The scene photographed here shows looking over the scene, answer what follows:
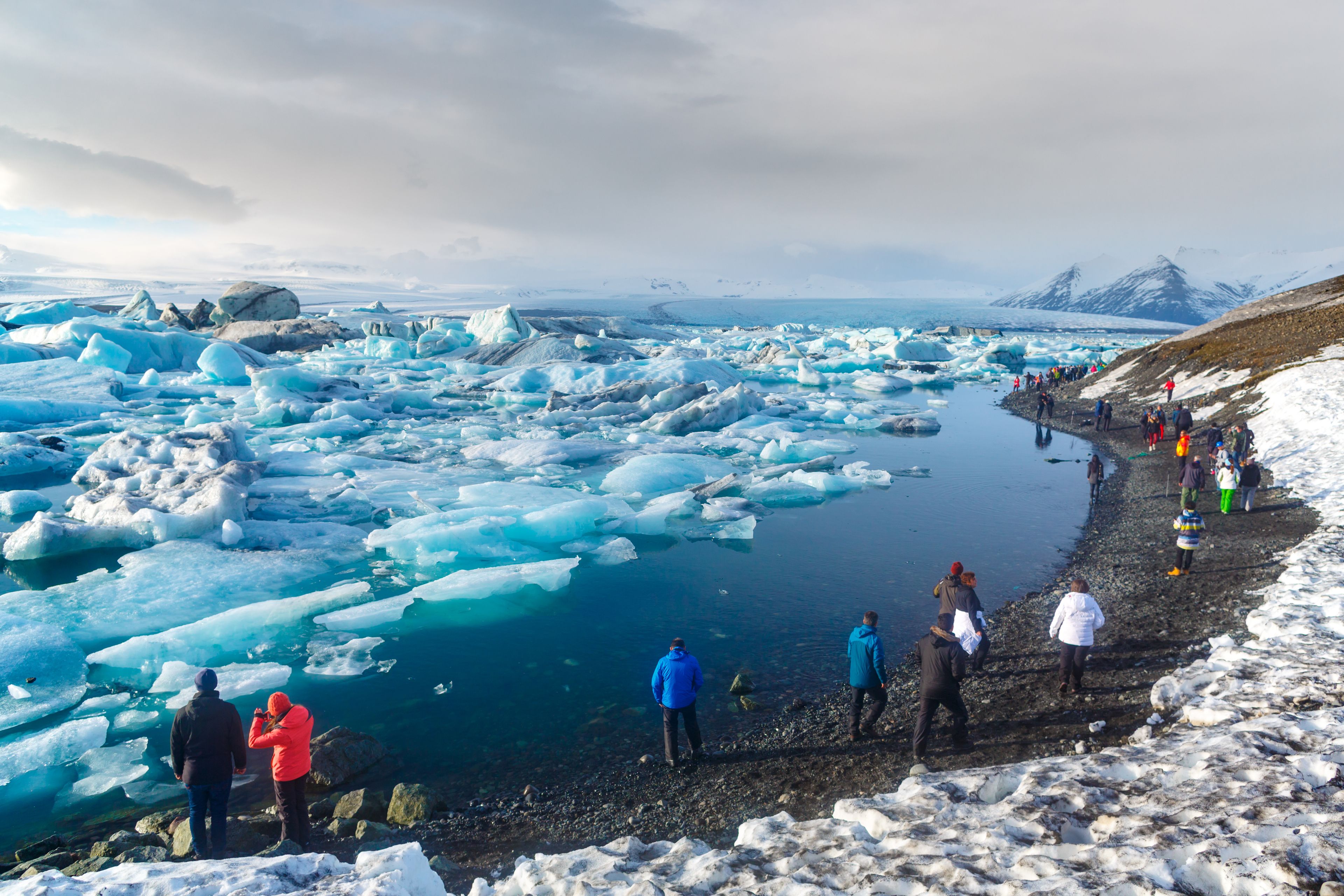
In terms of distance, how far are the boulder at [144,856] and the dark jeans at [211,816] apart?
10.1 inches

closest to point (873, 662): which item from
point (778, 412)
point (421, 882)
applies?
point (421, 882)

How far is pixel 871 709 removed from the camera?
7938mm

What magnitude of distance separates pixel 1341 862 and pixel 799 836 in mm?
2940

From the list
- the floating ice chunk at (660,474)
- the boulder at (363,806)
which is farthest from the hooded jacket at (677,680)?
the floating ice chunk at (660,474)

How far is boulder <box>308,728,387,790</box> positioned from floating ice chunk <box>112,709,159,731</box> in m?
2.35

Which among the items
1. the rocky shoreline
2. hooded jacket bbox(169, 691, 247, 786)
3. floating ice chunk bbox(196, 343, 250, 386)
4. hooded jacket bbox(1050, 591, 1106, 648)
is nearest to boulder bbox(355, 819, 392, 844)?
the rocky shoreline

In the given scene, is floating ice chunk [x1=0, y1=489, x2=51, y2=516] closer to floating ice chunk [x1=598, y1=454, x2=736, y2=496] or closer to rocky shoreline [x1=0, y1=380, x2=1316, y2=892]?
floating ice chunk [x1=598, y1=454, x2=736, y2=496]

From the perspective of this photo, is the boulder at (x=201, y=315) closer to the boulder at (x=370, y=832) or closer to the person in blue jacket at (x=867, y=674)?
the boulder at (x=370, y=832)

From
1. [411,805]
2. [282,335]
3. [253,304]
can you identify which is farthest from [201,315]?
[411,805]

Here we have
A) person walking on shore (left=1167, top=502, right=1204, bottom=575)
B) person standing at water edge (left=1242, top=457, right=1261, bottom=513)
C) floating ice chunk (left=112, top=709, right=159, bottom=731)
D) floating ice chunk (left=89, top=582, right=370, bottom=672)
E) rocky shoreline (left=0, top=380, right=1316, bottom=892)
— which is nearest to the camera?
rocky shoreline (left=0, top=380, right=1316, bottom=892)

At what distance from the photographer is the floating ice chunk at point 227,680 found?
9.02 meters

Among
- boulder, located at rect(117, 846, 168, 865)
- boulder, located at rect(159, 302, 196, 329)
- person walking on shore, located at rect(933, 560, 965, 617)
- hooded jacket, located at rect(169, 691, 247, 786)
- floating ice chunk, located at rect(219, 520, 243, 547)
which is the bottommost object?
boulder, located at rect(117, 846, 168, 865)

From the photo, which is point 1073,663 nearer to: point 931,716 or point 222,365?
point 931,716

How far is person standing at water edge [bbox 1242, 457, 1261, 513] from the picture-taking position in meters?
14.5
